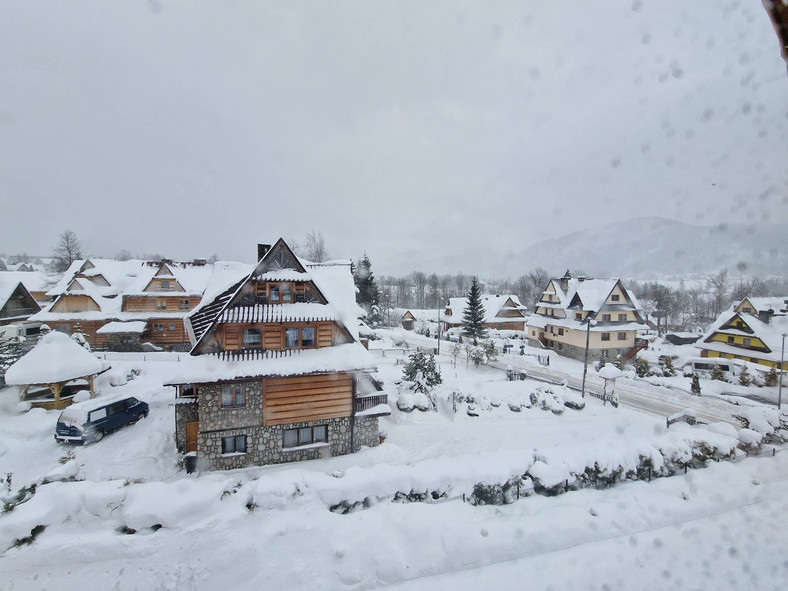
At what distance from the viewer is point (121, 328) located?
29.7 m

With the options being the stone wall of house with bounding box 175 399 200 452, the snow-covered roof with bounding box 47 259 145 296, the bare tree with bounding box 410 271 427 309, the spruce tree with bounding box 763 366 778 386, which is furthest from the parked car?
the bare tree with bounding box 410 271 427 309

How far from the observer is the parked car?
553 inches

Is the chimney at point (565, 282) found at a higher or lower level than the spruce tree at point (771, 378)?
higher

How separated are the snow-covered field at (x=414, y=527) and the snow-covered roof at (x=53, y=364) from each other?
5307 millimetres

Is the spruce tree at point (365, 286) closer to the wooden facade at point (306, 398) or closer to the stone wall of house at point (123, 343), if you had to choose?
the stone wall of house at point (123, 343)

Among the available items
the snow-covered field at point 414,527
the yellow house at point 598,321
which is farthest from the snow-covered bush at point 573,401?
the yellow house at point 598,321

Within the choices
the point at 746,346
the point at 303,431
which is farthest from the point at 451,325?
the point at 303,431

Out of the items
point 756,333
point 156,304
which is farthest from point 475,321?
point 156,304

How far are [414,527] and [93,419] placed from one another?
14.9 meters

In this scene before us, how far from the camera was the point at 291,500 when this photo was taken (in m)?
9.07

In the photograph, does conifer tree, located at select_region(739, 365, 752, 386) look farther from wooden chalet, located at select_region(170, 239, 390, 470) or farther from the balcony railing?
wooden chalet, located at select_region(170, 239, 390, 470)

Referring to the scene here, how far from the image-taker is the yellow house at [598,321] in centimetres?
3278

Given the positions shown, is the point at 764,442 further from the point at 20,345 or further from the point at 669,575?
the point at 20,345

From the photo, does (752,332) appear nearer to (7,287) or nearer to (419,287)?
(7,287)
